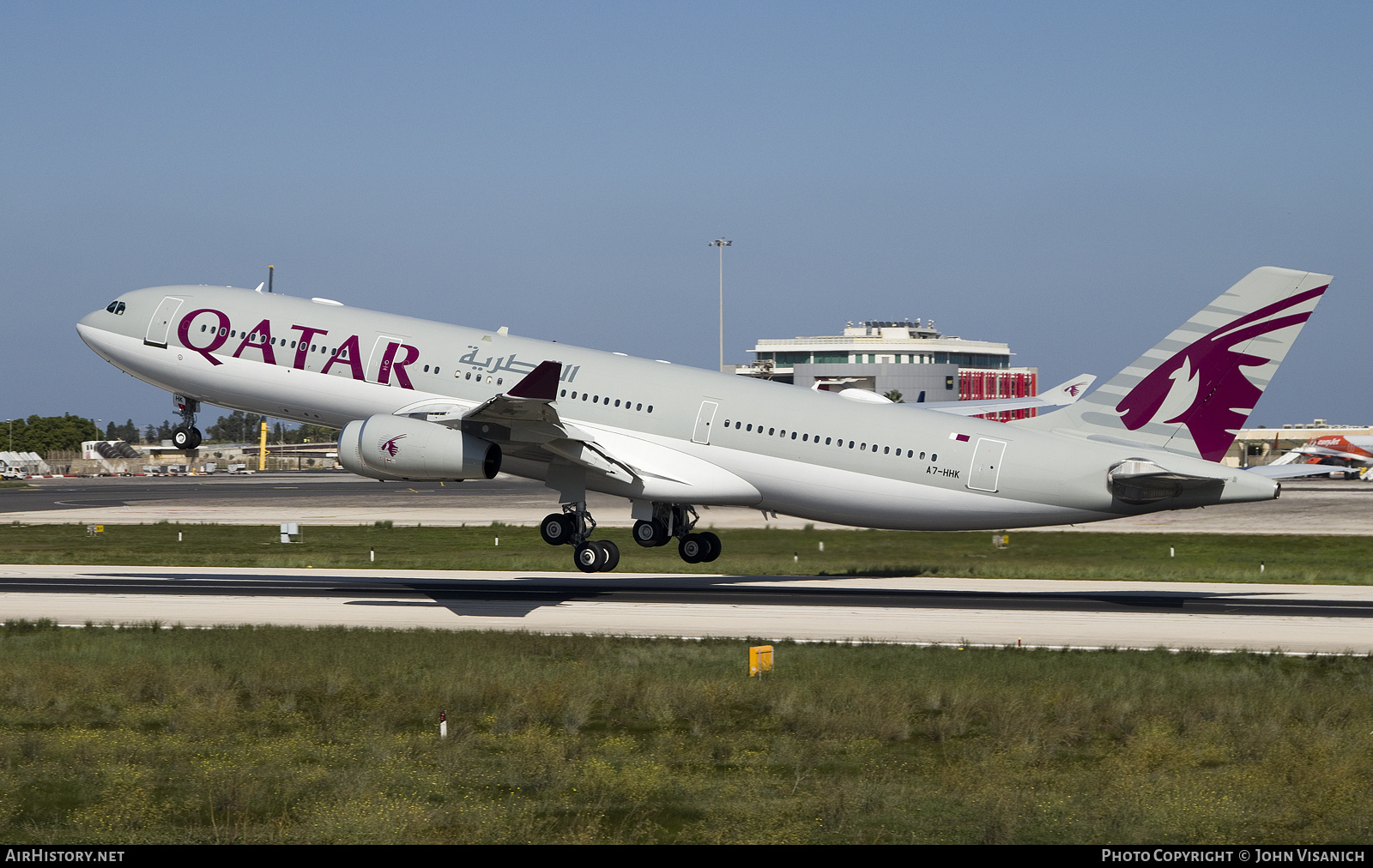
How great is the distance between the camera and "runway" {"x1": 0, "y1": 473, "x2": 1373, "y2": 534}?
7575 centimetres

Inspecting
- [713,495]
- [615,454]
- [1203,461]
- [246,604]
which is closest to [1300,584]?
[1203,461]

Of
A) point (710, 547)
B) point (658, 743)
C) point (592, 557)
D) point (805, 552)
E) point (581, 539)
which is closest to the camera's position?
point (658, 743)

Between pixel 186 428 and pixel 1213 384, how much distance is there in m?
34.2

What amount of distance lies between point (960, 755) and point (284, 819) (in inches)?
420

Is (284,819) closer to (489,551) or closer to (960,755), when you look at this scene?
(960,755)

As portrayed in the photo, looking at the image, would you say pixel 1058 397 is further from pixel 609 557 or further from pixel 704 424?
pixel 609 557

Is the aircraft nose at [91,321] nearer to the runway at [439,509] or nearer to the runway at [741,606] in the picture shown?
the runway at [741,606]

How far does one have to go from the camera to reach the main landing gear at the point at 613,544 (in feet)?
148

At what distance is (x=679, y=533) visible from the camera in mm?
49188

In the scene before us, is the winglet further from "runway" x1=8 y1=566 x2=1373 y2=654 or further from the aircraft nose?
the aircraft nose

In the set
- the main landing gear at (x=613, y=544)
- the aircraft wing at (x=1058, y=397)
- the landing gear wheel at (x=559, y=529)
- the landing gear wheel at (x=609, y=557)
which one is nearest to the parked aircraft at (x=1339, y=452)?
the aircraft wing at (x=1058, y=397)

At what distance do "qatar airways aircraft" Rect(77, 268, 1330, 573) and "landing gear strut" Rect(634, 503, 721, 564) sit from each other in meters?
0.07

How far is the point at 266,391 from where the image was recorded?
46.9m

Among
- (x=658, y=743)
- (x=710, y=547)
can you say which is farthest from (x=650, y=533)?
(x=658, y=743)
